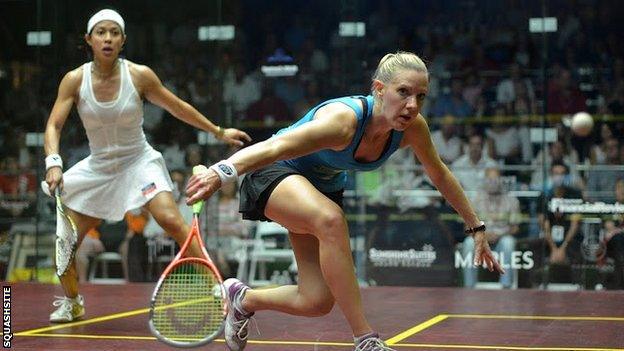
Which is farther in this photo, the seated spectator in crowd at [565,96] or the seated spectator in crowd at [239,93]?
the seated spectator in crowd at [239,93]

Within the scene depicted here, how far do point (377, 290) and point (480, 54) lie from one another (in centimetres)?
198

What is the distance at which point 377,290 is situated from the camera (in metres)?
8.21

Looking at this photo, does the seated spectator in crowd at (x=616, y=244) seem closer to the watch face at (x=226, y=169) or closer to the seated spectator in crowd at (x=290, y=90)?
the seated spectator in crowd at (x=290, y=90)

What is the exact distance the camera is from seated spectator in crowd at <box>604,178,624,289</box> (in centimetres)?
866

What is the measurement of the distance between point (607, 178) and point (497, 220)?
84 cm

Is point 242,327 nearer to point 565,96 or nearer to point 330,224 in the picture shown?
point 330,224

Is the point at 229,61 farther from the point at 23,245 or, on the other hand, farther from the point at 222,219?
the point at 23,245

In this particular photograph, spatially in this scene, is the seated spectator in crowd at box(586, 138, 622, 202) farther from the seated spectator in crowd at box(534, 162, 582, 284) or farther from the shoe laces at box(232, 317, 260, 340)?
the shoe laces at box(232, 317, 260, 340)

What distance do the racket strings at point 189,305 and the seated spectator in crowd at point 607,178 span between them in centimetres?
535

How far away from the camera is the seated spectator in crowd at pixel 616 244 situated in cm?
866

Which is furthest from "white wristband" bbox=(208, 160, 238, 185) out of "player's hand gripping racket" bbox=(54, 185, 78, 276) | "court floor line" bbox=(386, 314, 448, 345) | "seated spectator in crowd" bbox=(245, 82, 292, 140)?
"seated spectator in crowd" bbox=(245, 82, 292, 140)

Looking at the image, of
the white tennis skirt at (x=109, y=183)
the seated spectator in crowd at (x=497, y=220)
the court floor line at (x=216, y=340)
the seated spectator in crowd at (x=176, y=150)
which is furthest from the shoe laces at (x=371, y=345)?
the seated spectator in crowd at (x=176, y=150)

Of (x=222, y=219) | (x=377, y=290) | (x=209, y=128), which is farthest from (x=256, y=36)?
(x=209, y=128)

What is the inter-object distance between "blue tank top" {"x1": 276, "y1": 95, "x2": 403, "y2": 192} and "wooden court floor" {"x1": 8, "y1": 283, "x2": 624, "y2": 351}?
33.1 inches
